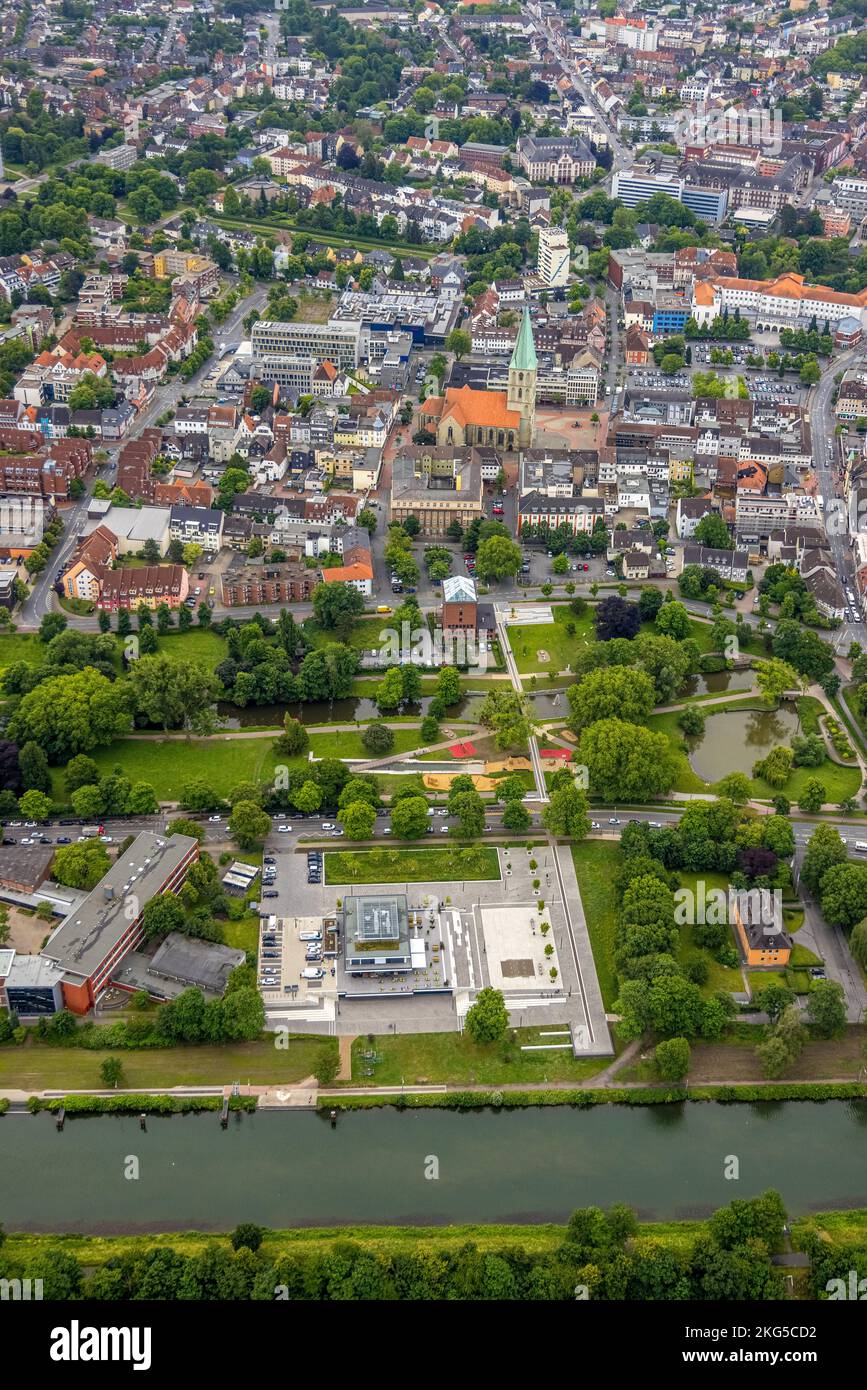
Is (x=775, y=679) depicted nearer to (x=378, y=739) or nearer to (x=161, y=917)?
(x=378, y=739)

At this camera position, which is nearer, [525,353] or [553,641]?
[553,641]

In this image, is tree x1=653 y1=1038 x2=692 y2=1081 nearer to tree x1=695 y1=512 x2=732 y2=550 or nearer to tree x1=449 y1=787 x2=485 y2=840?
tree x1=449 y1=787 x2=485 y2=840

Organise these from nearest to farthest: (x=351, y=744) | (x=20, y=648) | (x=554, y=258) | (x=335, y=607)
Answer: (x=351, y=744)
(x=20, y=648)
(x=335, y=607)
(x=554, y=258)

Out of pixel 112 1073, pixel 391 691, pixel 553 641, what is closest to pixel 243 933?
pixel 112 1073

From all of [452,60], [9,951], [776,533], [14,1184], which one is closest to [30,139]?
[452,60]

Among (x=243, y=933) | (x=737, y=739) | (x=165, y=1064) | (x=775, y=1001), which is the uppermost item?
(x=737, y=739)

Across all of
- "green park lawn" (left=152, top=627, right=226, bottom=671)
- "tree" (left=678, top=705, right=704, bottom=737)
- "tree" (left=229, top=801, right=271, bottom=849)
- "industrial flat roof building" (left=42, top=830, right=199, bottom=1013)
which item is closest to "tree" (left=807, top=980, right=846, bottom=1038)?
"tree" (left=678, top=705, right=704, bottom=737)
